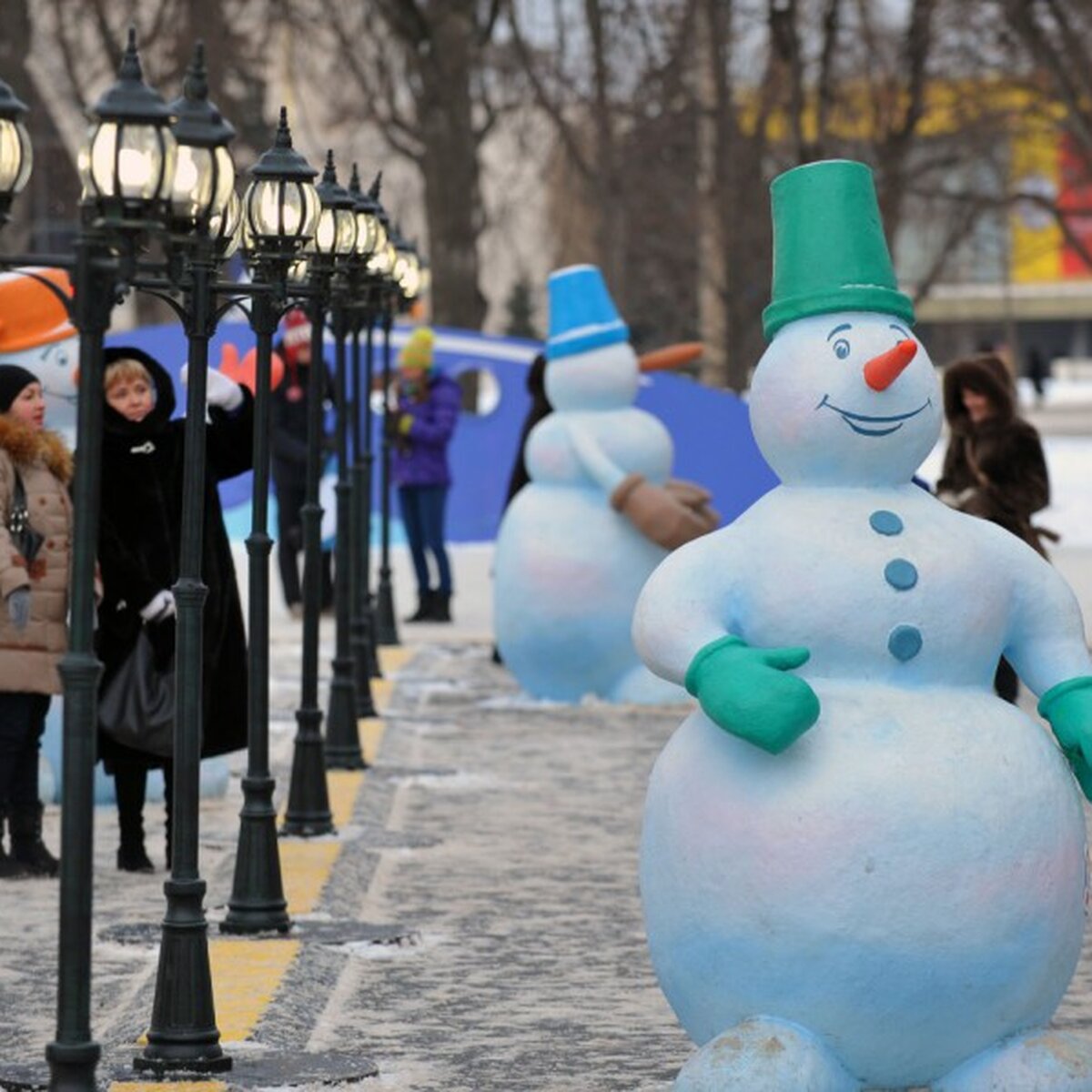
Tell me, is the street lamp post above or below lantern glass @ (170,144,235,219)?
below

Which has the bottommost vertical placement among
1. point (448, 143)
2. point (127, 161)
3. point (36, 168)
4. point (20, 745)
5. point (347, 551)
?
point (20, 745)

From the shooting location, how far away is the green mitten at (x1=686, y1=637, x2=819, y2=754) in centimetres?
650

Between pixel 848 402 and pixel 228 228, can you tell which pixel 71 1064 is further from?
pixel 228 228

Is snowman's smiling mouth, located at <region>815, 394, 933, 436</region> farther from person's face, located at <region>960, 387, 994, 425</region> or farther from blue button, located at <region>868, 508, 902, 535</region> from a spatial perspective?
person's face, located at <region>960, 387, 994, 425</region>

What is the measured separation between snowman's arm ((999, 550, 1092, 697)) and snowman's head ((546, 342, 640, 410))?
8.43 meters

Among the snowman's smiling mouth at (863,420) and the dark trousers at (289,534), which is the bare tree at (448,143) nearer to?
the dark trousers at (289,534)

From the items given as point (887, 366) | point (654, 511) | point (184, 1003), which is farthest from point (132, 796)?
point (654, 511)

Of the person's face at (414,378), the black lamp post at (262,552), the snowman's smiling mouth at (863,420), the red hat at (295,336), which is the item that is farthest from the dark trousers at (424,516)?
the snowman's smiling mouth at (863,420)

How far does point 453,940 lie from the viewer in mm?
9383

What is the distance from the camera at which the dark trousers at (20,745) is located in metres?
10.1

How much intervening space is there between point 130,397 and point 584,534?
5412 millimetres

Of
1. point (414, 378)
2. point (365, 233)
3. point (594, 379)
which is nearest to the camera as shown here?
point (365, 233)

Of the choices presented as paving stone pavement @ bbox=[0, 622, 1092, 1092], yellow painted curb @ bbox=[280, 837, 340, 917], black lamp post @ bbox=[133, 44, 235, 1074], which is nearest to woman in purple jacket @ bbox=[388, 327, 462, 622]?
paving stone pavement @ bbox=[0, 622, 1092, 1092]

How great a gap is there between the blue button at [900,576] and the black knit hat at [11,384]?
400 centimetres
